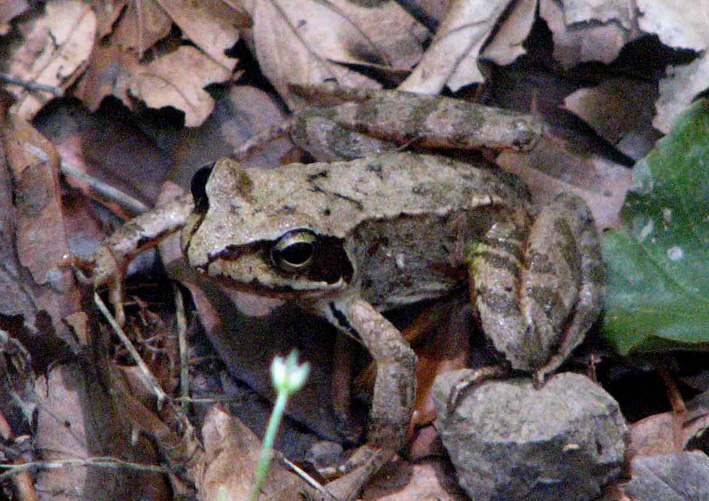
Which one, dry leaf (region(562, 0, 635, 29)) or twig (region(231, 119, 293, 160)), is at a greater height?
dry leaf (region(562, 0, 635, 29))

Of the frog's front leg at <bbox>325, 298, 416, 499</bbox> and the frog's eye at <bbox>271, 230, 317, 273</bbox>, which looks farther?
the frog's front leg at <bbox>325, 298, 416, 499</bbox>

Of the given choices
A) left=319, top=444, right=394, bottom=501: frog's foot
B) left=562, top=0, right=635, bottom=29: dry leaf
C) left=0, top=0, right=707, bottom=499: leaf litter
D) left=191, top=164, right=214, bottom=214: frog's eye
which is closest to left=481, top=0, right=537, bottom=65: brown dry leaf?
left=0, top=0, right=707, bottom=499: leaf litter

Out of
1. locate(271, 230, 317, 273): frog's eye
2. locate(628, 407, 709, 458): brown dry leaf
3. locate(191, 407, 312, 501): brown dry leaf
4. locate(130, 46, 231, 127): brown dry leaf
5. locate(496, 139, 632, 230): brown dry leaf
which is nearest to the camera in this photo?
locate(191, 407, 312, 501): brown dry leaf

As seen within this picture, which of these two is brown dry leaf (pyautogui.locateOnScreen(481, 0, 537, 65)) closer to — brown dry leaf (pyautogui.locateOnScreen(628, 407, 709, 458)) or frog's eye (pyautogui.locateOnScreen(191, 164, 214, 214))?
frog's eye (pyautogui.locateOnScreen(191, 164, 214, 214))

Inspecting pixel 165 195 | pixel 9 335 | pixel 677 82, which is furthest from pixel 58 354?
pixel 677 82

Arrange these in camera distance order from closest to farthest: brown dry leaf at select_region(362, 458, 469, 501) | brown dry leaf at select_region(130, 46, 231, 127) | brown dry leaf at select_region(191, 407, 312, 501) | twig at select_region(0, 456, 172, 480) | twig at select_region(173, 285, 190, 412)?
1. twig at select_region(0, 456, 172, 480)
2. brown dry leaf at select_region(191, 407, 312, 501)
3. brown dry leaf at select_region(362, 458, 469, 501)
4. twig at select_region(173, 285, 190, 412)
5. brown dry leaf at select_region(130, 46, 231, 127)

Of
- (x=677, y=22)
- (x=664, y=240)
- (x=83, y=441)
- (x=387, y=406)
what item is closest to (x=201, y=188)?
(x=83, y=441)
